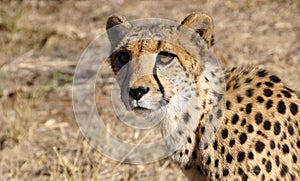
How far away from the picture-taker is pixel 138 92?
3.70m

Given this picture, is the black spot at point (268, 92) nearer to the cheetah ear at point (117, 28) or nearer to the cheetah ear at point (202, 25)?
the cheetah ear at point (202, 25)

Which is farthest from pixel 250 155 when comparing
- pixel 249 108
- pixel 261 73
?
pixel 261 73

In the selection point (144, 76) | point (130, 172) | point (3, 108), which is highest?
point (144, 76)

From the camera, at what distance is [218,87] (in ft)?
12.7

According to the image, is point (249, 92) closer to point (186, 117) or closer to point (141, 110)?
point (186, 117)

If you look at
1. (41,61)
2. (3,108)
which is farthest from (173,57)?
(41,61)

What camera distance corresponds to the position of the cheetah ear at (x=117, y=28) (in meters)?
4.09

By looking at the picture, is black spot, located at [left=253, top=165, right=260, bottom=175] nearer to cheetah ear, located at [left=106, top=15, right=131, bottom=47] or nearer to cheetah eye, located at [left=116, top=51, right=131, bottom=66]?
cheetah eye, located at [left=116, top=51, right=131, bottom=66]

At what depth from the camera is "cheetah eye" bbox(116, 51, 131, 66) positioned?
12.8 feet

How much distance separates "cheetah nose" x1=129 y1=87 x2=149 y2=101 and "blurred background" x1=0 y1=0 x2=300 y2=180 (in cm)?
112

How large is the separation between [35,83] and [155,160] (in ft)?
5.26

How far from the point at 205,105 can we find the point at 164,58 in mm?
320

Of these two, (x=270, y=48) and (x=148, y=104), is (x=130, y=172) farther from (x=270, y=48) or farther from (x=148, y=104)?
(x=270, y=48)

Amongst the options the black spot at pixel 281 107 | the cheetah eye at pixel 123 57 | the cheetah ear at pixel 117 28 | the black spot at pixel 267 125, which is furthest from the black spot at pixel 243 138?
the cheetah ear at pixel 117 28
